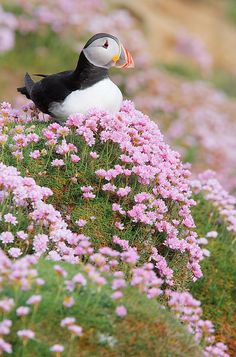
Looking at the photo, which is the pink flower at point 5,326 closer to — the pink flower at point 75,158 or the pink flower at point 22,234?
the pink flower at point 22,234

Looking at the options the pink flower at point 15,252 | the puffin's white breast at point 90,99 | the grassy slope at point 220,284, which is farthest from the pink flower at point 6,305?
the grassy slope at point 220,284

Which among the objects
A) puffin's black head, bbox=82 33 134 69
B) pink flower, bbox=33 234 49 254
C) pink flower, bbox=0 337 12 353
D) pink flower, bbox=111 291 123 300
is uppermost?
puffin's black head, bbox=82 33 134 69

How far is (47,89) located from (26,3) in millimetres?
10956

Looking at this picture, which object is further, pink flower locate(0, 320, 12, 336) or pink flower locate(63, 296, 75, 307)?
pink flower locate(63, 296, 75, 307)

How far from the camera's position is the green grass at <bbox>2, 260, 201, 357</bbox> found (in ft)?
15.0

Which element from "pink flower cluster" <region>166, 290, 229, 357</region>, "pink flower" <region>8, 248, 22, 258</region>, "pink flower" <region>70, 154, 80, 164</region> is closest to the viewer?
"pink flower cluster" <region>166, 290, 229, 357</region>

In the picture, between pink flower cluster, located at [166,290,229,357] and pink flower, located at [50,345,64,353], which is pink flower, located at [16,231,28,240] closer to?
pink flower cluster, located at [166,290,229,357]

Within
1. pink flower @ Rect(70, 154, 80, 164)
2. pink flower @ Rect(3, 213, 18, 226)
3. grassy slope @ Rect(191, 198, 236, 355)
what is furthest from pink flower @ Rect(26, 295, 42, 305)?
grassy slope @ Rect(191, 198, 236, 355)

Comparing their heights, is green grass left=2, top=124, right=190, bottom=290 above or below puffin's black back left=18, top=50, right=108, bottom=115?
below

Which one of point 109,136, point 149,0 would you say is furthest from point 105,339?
point 149,0

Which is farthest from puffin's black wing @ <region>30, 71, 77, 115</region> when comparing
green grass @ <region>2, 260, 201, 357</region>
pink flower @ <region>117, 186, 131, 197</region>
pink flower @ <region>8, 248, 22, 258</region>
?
green grass @ <region>2, 260, 201, 357</region>

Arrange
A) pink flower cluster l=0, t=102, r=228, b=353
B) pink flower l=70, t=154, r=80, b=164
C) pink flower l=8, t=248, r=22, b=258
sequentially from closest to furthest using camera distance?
pink flower l=8, t=248, r=22, b=258 → pink flower cluster l=0, t=102, r=228, b=353 → pink flower l=70, t=154, r=80, b=164

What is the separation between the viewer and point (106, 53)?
6695mm

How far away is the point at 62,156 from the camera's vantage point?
6.70 m
